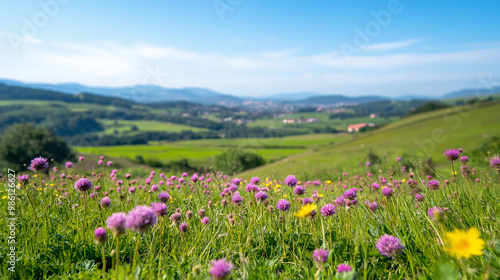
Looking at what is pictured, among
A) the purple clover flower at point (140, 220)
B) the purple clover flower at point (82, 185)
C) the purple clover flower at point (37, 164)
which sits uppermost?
the purple clover flower at point (140, 220)

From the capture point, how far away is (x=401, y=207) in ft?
11.8

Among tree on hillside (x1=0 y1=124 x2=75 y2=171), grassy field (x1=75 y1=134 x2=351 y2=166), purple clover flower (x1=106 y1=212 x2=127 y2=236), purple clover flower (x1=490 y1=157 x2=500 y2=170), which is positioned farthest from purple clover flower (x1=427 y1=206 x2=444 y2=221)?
grassy field (x1=75 y1=134 x2=351 y2=166)

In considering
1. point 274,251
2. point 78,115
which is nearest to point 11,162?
point 274,251

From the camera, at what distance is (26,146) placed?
49000mm

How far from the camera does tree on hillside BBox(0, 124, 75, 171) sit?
47562mm

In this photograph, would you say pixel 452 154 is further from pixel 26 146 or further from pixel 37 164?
pixel 26 146

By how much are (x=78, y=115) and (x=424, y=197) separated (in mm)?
199184

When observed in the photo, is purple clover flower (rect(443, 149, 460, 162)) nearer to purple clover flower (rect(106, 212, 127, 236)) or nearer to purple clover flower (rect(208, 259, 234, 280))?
purple clover flower (rect(208, 259, 234, 280))

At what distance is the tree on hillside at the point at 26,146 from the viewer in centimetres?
4756

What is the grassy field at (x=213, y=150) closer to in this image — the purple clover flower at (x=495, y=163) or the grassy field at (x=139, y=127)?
the grassy field at (x=139, y=127)

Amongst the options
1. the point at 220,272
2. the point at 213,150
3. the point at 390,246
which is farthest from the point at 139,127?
the point at 390,246

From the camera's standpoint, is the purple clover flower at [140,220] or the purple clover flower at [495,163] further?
the purple clover flower at [495,163]

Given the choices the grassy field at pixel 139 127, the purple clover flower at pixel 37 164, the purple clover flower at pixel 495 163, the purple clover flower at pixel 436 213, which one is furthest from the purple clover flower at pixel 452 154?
the grassy field at pixel 139 127

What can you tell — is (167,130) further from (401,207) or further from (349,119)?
(401,207)
